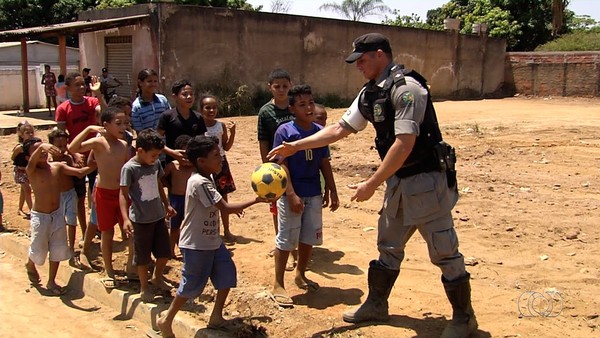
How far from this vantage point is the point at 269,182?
405 cm

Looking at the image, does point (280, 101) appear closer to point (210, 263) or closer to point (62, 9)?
point (210, 263)

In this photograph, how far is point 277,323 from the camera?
4395 millimetres

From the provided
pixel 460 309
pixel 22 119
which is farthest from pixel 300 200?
pixel 22 119

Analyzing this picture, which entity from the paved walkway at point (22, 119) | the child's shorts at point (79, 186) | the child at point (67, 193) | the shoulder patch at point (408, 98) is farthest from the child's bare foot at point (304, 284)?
the paved walkway at point (22, 119)

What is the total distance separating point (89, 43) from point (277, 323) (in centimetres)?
1901

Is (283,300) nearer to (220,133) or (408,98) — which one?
(408,98)

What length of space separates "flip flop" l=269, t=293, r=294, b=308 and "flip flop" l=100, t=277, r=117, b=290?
1514mm

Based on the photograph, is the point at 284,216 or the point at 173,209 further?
the point at 173,209

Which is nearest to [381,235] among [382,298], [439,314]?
[382,298]

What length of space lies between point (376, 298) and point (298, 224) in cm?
87

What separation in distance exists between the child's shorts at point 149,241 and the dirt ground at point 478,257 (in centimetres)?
51

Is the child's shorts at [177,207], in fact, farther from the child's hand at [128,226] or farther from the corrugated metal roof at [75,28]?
the corrugated metal roof at [75,28]

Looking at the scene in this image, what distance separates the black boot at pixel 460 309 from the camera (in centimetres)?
393

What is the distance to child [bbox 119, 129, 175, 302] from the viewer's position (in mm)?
4758
